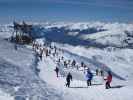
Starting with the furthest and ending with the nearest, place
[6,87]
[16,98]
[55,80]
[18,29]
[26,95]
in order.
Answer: [18,29] → [55,80] → [6,87] → [26,95] → [16,98]

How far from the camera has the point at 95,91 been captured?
36125mm

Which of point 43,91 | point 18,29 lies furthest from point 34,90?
point 18,29

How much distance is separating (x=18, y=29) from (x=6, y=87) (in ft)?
394

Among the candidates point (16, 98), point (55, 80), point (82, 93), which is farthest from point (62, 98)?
point (55, 80)

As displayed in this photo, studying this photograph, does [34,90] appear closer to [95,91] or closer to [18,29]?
[95,91]

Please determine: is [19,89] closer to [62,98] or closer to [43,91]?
[43,91]

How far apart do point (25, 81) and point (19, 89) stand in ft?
23.0

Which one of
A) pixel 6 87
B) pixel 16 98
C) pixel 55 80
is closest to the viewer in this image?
pixel 16 98

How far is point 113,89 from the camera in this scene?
35.9m

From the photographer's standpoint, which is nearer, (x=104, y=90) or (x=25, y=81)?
(x=104, y=90)

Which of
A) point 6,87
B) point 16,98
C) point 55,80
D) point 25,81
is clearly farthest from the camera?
point 55,80

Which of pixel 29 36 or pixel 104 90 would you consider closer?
pixel 104 90

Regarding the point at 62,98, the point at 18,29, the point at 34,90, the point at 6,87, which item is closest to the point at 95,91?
the point at 62,98

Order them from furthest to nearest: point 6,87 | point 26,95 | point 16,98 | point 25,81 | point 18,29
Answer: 1. point 18,29
2. point 25,81
3. point 6,87
4. point 26,95
5. point 16,98
